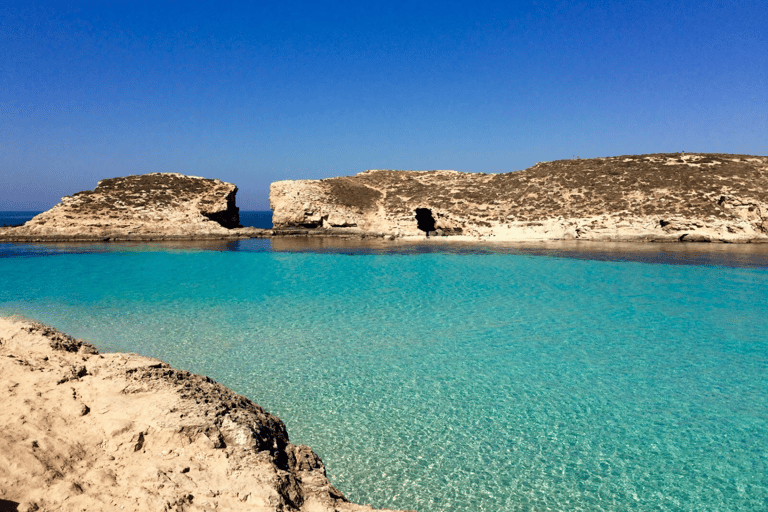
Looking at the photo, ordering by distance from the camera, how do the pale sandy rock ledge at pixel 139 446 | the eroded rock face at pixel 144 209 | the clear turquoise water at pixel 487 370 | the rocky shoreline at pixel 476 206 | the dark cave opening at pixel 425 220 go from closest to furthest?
1. the pale sandy rock ledge at pixel 139 446
2. the clear turquoise water at pixel 487 370
3. the rocky shoreline at pixel 476 206
4. the eroded rock face at pixel 144 209
5. the dark cave opening at pixel 425 220

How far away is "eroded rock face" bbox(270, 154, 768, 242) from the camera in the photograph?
35312mm

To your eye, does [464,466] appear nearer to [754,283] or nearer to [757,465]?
[757,465]

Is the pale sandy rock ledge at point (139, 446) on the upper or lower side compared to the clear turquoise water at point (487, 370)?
upper

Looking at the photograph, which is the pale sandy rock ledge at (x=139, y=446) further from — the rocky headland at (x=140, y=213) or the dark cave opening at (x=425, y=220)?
the dark cave opening at (x=425, y=220)

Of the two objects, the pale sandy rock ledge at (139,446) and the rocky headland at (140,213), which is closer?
the pale sandy rock ledge at (139,446)

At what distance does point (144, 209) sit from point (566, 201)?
1534 inches

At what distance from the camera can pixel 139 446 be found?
11.6ft

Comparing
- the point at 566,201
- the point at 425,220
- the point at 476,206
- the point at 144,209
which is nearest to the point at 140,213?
the point at 144,209

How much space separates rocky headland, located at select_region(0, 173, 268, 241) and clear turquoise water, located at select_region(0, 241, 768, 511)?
24.1 meters

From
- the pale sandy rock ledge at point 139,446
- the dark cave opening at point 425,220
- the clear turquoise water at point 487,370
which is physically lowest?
the clear turquoise water at point 487,370

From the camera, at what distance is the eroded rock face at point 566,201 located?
3531cm

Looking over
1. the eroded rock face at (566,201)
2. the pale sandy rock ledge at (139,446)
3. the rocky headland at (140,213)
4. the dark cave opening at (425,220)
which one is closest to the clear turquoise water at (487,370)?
the pale sandy rock ledge at (139,446)

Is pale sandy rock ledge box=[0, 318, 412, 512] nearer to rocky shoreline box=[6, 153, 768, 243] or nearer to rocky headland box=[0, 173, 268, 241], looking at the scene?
rocky shoreline box=[6, 153, 768, 243]

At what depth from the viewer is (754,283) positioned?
55.5ft
